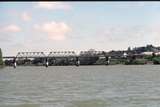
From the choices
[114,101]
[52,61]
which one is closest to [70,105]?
[114,101]

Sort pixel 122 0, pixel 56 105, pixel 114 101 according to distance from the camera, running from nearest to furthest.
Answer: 1. pixel 122 0
2. pixel 56 105
3. pixel 114 101

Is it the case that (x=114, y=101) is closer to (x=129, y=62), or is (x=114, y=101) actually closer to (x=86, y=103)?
(x=86, y=103)

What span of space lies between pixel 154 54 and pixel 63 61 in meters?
31.4

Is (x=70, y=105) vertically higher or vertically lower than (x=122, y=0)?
lower

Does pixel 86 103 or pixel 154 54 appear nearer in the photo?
pixel 86 103

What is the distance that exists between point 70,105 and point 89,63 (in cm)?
13136

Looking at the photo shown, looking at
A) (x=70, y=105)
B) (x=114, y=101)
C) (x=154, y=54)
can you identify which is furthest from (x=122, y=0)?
(x=154, y=54)

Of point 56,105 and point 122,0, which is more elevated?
point 122,0

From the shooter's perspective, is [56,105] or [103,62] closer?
[56,105]

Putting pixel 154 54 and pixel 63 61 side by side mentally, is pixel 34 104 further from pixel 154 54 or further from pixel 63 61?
pixel 63 61

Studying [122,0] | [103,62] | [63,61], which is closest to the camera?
[122,0]

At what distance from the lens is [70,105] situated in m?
20.3

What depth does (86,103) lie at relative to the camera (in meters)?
21.0

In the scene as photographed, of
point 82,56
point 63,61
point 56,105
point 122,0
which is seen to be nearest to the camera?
point 122,0
